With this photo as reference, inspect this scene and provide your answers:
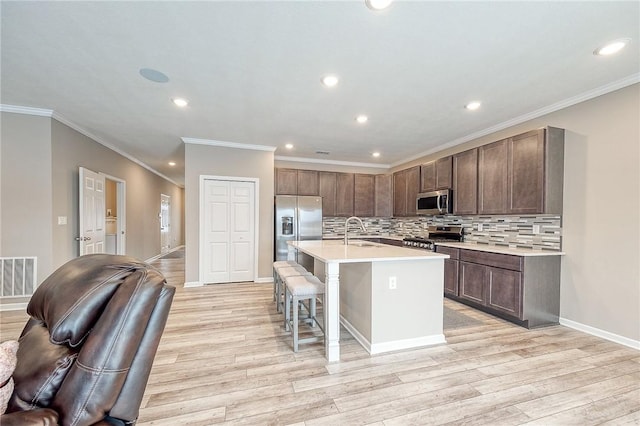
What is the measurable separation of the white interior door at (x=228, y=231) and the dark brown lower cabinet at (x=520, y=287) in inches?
147

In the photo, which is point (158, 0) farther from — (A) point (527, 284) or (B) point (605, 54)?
(A) point (527, 284)

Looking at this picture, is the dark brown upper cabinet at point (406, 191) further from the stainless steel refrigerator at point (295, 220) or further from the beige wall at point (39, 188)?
the beige wall at point (39, 188)

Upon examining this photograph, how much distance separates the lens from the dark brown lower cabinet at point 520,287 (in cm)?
298

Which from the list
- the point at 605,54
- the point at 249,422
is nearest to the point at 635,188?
the point at 605,54

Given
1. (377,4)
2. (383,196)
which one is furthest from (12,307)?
(383,196)

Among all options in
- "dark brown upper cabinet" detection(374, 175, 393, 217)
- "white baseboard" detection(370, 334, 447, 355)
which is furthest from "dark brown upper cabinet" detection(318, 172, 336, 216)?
"white baseboard" detection(370, 334, 447, 355)

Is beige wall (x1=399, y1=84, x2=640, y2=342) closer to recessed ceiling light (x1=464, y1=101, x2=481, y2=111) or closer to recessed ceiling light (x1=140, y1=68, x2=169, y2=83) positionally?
recessed ceiling light (x1=464, y1=101, x2=481, y2=111)

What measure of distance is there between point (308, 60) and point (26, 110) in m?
3.71

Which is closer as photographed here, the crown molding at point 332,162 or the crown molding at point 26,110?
the crown molding at point 26,110

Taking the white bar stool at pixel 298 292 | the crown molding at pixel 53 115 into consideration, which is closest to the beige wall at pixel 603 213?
the white bar stool at pixel 298 292

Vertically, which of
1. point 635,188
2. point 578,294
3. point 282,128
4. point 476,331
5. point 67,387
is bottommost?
point 476,331

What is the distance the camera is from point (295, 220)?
16.9 ft

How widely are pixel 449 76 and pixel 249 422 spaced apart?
3.15m

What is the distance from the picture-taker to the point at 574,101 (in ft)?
9.74
